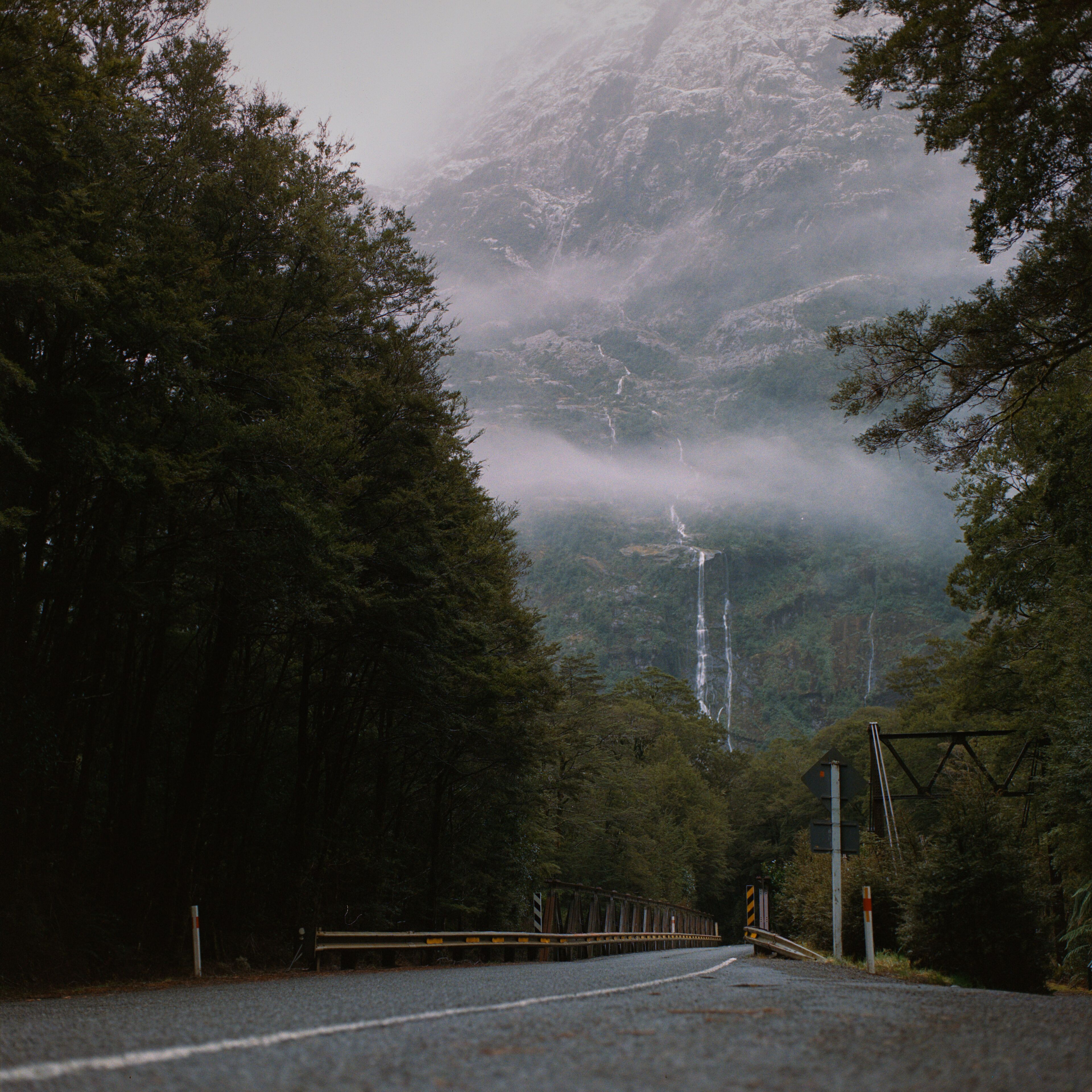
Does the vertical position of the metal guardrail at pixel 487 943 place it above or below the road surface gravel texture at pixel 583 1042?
below

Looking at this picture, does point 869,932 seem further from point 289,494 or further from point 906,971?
point 289,494

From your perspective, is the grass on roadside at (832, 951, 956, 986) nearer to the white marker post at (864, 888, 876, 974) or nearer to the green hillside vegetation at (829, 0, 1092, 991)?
the white marker post at (864, 888, 876, 974)

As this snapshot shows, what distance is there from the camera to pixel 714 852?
2798 inches

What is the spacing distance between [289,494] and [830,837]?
8510 mm

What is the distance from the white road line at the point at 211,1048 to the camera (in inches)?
141

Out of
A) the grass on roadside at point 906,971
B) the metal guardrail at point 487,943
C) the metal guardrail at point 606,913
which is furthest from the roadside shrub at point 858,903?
the metal guardrail at point 606,913

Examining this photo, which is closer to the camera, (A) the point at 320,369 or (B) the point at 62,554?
(B) the point at 62,554

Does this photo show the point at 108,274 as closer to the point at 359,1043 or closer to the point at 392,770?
the point at 359,1043

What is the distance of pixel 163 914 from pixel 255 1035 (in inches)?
435

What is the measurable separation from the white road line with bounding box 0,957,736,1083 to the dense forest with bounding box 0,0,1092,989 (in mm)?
6971

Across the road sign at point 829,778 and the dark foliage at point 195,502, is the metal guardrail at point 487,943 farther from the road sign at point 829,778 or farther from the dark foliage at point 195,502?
the road sign at point 829,778

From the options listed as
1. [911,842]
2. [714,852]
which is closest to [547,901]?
[911,842]

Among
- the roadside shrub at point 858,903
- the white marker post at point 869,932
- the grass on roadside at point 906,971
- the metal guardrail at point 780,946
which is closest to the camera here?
the white marker post at point 869,932

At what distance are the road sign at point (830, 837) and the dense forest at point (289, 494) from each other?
294 centimetres
